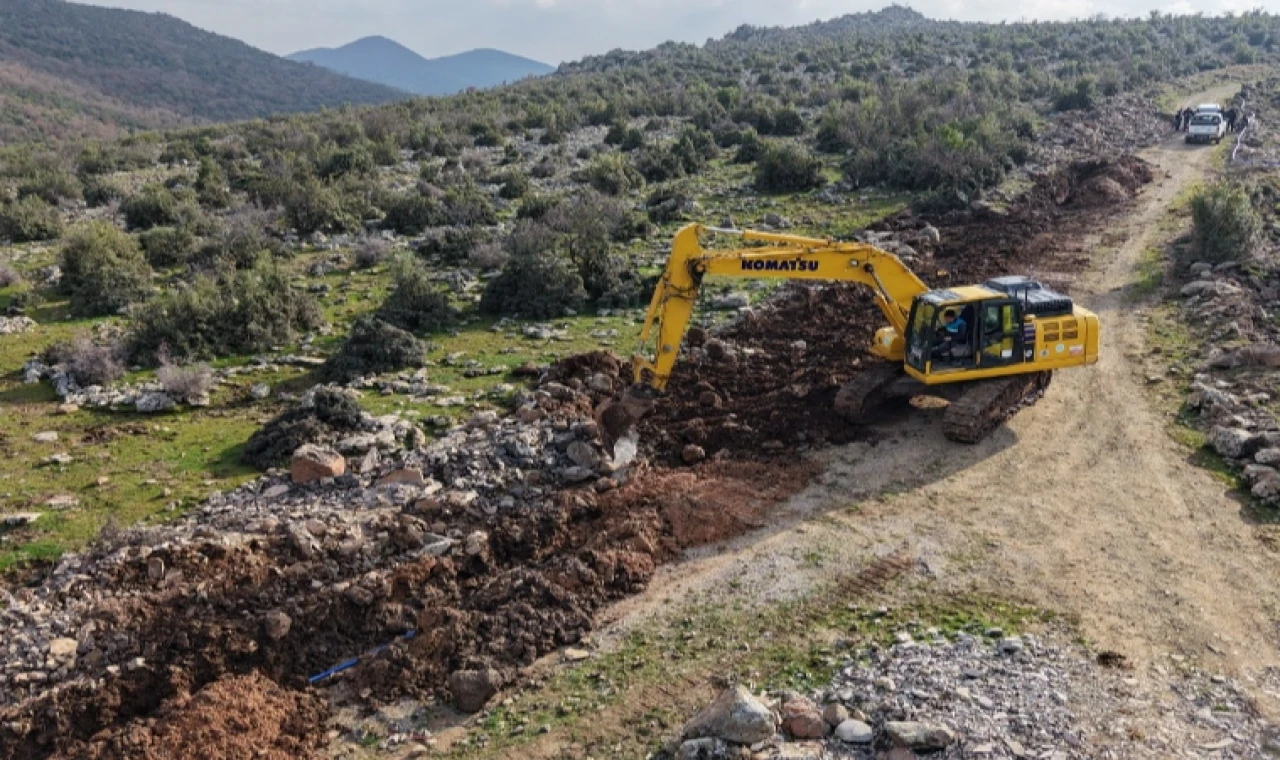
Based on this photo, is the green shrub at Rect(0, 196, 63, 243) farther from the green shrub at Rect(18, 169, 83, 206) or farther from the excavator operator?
the excavator operator

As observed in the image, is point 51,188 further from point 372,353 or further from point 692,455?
point 692,455

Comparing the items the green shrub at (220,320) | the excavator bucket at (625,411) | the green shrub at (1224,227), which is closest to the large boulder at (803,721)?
the excavator bucket at (625,411)

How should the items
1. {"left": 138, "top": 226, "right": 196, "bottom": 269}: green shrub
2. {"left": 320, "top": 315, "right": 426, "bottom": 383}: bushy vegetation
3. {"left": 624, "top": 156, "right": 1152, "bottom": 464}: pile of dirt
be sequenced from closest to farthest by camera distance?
{"left": 624, "top": 156, "right": 1152, "bottom": 464}: pile of dirt → {"left": 320, "top": 315, "right": 426, "bottom": 383}: bushy vegetation → {"left": 138, "top": 226, "right": 196, "bottom": 269}: green shrub

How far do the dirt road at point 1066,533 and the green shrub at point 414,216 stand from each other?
1774 centimetres

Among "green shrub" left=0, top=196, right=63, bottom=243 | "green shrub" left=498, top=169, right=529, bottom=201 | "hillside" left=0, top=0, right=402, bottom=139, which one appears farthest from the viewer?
"hillside" left=0, top=0, right=402, bottom=139

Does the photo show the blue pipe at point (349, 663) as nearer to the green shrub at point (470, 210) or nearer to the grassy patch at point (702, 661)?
the grassy patch at point (702, 661)

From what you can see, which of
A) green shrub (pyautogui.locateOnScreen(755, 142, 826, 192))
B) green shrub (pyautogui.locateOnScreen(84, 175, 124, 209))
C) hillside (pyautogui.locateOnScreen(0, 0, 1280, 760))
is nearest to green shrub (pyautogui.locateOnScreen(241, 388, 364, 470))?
hillside (pyautogui.locateOnScreen(0, 0, 1280, 760))

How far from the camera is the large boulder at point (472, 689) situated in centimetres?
908

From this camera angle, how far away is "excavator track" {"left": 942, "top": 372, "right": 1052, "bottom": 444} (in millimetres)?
13945

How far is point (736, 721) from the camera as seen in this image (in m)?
7.89

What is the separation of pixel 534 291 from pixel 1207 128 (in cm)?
3353

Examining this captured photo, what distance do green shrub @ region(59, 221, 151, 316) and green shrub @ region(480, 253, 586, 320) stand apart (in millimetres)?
8442

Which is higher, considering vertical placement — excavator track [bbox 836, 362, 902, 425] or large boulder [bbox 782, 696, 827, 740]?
excavator track [bbox 836, 362, 902, 425]

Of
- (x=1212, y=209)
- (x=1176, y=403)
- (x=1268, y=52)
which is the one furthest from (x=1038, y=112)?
(x=1268, y=52)
